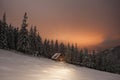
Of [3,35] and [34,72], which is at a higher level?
[3,35]

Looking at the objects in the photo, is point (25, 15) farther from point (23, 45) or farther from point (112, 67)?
point (112, 67)

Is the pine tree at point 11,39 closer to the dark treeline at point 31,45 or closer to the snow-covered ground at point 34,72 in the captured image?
the dark treeline at point 31,45

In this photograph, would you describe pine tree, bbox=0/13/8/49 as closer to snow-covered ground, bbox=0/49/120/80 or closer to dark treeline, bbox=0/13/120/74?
dark treeline, bbox=0/13/120/74

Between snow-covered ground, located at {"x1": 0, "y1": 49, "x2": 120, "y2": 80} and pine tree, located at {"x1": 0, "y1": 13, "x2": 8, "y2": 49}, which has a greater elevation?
pine tree, located at {"x1": 0, "y1": 13, "x2": 8, "y2": 49}

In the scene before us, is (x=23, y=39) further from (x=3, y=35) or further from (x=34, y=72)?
(x=34, y=72)

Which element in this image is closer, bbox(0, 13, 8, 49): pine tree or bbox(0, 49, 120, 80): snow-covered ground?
bbox(0, 49, 120, 80): snow-covered ground

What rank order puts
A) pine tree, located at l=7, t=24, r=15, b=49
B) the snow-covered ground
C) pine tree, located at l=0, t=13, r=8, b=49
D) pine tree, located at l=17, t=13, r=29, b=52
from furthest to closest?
pine tree, located at l=7, t=24, r=15, b=49
pine tree, located at l=17, t=13, r=29, b=52
pine tree, located at l=0, t=13, r=8, b=49
the snow-covered ground

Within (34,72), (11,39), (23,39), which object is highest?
(11,39)

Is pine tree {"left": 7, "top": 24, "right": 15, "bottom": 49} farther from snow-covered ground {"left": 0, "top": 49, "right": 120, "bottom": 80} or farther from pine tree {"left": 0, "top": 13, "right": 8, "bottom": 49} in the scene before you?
snow-covered ground {"left": 0, "top": 49, "right": 120, "bottom": 80}

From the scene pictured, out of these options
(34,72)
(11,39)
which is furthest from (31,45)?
(34,72)

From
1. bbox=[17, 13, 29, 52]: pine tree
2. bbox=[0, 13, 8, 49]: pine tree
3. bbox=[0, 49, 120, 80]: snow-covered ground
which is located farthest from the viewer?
bbox=[17, 13, 29, 52]: pine tree

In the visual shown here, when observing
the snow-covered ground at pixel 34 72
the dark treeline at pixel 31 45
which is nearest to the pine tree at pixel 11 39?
the dark treeline at pixel 31 45

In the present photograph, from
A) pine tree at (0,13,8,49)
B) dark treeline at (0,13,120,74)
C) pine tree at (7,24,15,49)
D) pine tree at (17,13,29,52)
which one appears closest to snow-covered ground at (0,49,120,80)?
dark treeline at (0,13,120,74)

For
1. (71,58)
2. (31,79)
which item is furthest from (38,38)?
(31,79)
